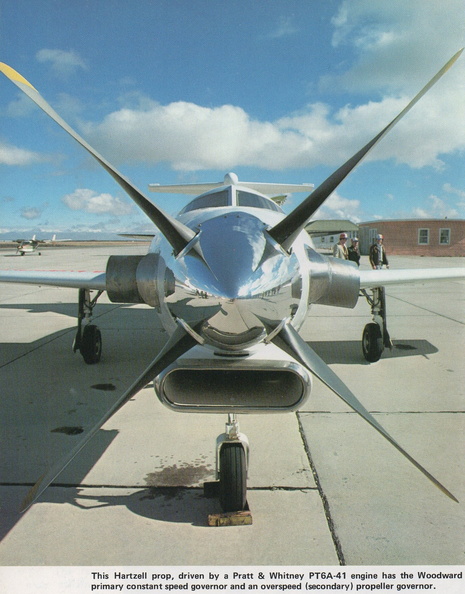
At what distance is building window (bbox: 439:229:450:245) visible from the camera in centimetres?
3481

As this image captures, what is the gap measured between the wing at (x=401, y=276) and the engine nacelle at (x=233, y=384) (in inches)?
129

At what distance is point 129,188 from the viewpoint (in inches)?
108

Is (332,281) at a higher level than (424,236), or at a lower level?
higher

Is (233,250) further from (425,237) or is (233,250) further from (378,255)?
(425,237)

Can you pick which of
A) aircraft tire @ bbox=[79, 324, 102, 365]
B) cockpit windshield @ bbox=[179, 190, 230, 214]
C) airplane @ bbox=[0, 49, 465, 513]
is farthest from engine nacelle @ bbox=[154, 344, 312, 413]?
aircraft tire @ bbox=[79, 324, 102, 365]

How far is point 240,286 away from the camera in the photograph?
2291mm

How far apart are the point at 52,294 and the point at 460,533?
47.4 ft

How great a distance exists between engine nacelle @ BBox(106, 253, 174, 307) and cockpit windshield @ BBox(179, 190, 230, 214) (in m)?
0.66

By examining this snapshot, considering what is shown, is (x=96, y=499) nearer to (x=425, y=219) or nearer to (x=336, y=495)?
Answer: (x=336, y=495)

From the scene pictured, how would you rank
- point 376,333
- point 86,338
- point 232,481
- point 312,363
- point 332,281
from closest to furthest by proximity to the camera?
point 312,363 → point 232,481 → point 332,281 → point 86,338 → point 376,333

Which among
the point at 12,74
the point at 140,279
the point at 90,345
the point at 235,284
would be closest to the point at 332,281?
the point at 140,279

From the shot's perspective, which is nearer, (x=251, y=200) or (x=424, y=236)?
(x=251, y=200)

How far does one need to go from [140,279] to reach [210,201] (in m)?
1.05
